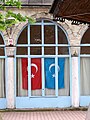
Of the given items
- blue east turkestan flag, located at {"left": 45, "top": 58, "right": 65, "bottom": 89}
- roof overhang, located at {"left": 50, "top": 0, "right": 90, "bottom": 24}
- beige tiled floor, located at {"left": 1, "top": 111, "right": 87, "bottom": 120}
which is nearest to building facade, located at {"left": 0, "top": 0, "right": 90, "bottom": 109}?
blue east turkestan flag, located at {"left": 45, "top": 58, "right": 65, "bottom": 89}

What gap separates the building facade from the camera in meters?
20.3

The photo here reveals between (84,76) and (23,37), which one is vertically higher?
(23,37)

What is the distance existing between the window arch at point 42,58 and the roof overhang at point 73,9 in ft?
27.1

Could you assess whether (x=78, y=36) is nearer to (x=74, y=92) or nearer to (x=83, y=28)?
(x=83, y=28)

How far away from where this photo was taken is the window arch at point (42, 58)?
20500mm

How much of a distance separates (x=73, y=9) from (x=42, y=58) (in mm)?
10441

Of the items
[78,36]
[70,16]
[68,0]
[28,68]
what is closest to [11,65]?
[28,68]

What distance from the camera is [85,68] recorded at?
819 inches

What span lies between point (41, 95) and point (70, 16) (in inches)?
382

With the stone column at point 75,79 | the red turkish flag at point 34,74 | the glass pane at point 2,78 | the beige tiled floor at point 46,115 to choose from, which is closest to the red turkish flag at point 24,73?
the red turkish flag at point 34,74

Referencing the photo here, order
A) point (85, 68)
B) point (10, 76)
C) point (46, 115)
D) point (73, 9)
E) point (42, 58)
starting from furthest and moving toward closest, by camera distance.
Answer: point (85, 68), point (42, 58), point (10, 76), point (46, 115), point (73, 9)

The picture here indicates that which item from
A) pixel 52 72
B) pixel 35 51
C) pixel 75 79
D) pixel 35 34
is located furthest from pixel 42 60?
pixel 75 79

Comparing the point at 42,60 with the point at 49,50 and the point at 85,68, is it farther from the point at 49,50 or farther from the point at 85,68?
the point at 85,68

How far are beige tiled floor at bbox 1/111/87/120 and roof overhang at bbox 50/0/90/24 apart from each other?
6.06m
